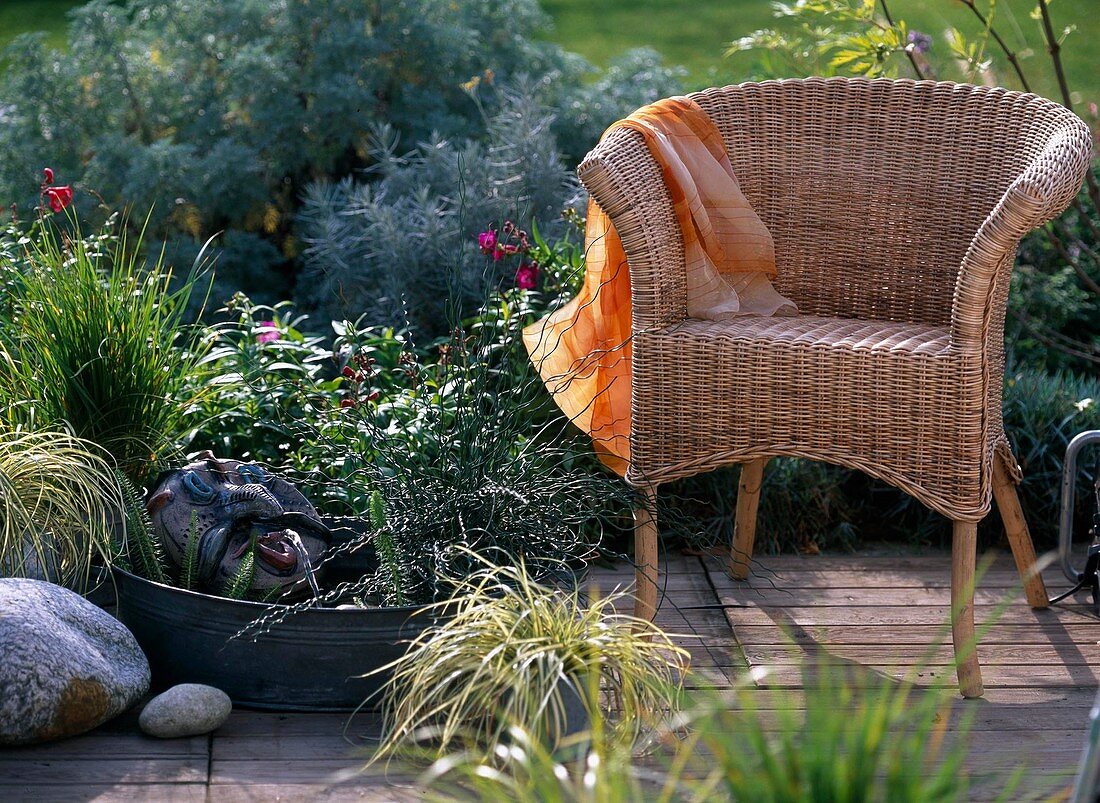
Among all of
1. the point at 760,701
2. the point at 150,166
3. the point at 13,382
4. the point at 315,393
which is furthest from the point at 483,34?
the point at 760,701

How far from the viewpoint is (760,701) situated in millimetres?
2248

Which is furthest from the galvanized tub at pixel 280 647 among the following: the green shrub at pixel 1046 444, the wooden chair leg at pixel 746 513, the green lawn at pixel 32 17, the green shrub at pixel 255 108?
the green lawn at pixel 32 17

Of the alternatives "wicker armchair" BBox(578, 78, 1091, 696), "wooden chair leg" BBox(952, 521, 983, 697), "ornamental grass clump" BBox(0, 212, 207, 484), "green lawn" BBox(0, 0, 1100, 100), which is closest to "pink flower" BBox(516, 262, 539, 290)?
"wicker armchair" BBox(578, 78, 1091, 696)

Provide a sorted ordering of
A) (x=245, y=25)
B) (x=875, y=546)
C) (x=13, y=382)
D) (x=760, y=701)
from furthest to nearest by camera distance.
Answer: (x=245, y=25)
(x=875, y=546)
(x=13, y=382)
(x=760, y=701)

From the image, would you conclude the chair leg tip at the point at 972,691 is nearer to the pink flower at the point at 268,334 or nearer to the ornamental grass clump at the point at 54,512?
the ornamental grass clump at the point at 54,512

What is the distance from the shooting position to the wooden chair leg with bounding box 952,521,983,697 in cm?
224

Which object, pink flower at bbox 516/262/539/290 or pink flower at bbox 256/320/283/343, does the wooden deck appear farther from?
pink flower at bbox 256/320/283/343

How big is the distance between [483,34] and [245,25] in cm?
94

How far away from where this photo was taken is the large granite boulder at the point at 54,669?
1978 millimetres

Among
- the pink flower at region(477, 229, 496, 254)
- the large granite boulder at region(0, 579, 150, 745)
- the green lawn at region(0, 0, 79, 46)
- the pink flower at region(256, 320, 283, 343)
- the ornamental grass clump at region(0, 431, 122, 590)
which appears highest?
the green lawn at region(0, 0, 79, 46)

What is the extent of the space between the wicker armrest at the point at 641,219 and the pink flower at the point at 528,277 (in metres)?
0.63

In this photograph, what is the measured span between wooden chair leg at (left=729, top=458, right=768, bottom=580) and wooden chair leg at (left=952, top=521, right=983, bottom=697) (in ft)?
2.01

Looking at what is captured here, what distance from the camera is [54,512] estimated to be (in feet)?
7.66

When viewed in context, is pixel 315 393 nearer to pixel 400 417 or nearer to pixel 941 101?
pixel 400 417
